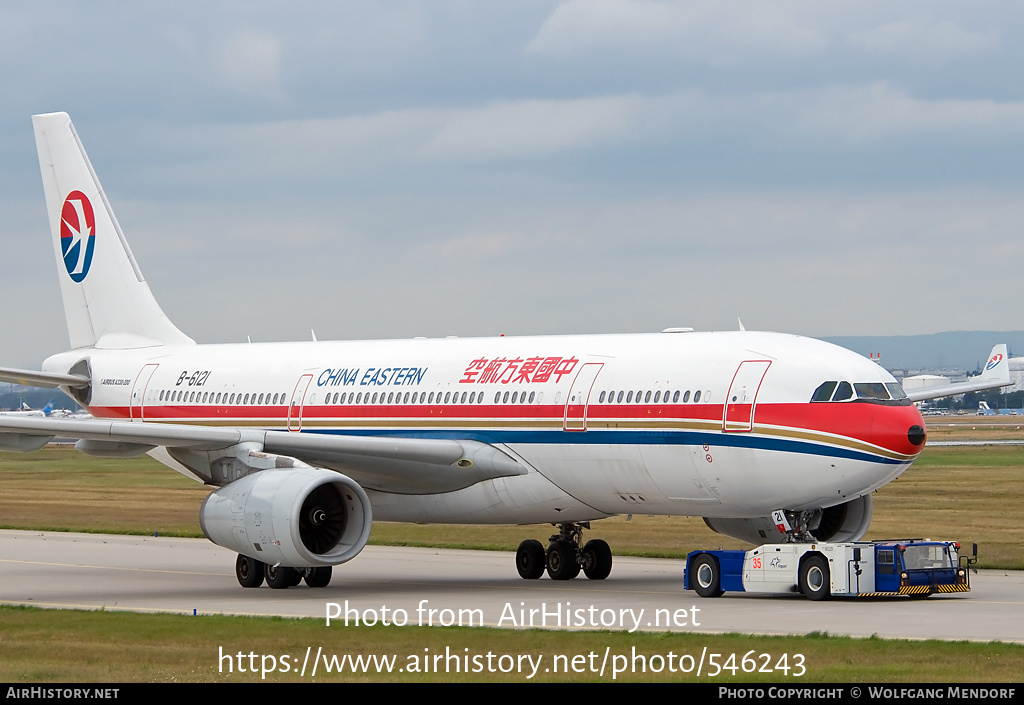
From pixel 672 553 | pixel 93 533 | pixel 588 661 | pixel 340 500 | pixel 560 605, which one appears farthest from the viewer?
pixel 93 533

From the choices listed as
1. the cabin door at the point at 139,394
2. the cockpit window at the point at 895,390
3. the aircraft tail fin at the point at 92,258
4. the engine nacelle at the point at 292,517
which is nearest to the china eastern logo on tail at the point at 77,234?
the aircraft tail fin at the point at 92,258

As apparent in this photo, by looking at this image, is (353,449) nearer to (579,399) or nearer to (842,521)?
(579,399)

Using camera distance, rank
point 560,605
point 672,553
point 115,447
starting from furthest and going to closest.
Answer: point 672,553 < point 115,447 < point 560,605

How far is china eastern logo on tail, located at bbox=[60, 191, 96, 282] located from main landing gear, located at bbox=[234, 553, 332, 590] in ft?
39.4

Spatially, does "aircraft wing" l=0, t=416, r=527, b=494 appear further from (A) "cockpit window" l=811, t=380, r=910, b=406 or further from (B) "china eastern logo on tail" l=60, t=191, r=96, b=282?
(B) "china eastern logo on tail" l=60, t=191, r=96, b=282

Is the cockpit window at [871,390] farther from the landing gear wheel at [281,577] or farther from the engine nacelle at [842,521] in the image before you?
the landing gear wheel at [281,577]

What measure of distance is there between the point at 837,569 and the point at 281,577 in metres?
10.0

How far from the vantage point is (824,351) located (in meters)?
26.3

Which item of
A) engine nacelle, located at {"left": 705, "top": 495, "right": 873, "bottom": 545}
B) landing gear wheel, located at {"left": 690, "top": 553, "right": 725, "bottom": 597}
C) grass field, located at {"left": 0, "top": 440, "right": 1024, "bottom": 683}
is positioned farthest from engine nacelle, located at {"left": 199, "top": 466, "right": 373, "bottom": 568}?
engine nacelle, located at {"left": 705, "top": 495, "right": 873, "bottom": 545}

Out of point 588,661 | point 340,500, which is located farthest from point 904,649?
point 340,500

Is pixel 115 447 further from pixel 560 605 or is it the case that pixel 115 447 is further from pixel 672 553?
pixel 672 553

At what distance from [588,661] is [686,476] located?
869 centimetres

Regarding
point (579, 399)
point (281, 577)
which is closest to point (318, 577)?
point (281, 577)

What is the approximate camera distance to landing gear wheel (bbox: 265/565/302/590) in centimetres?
2881
